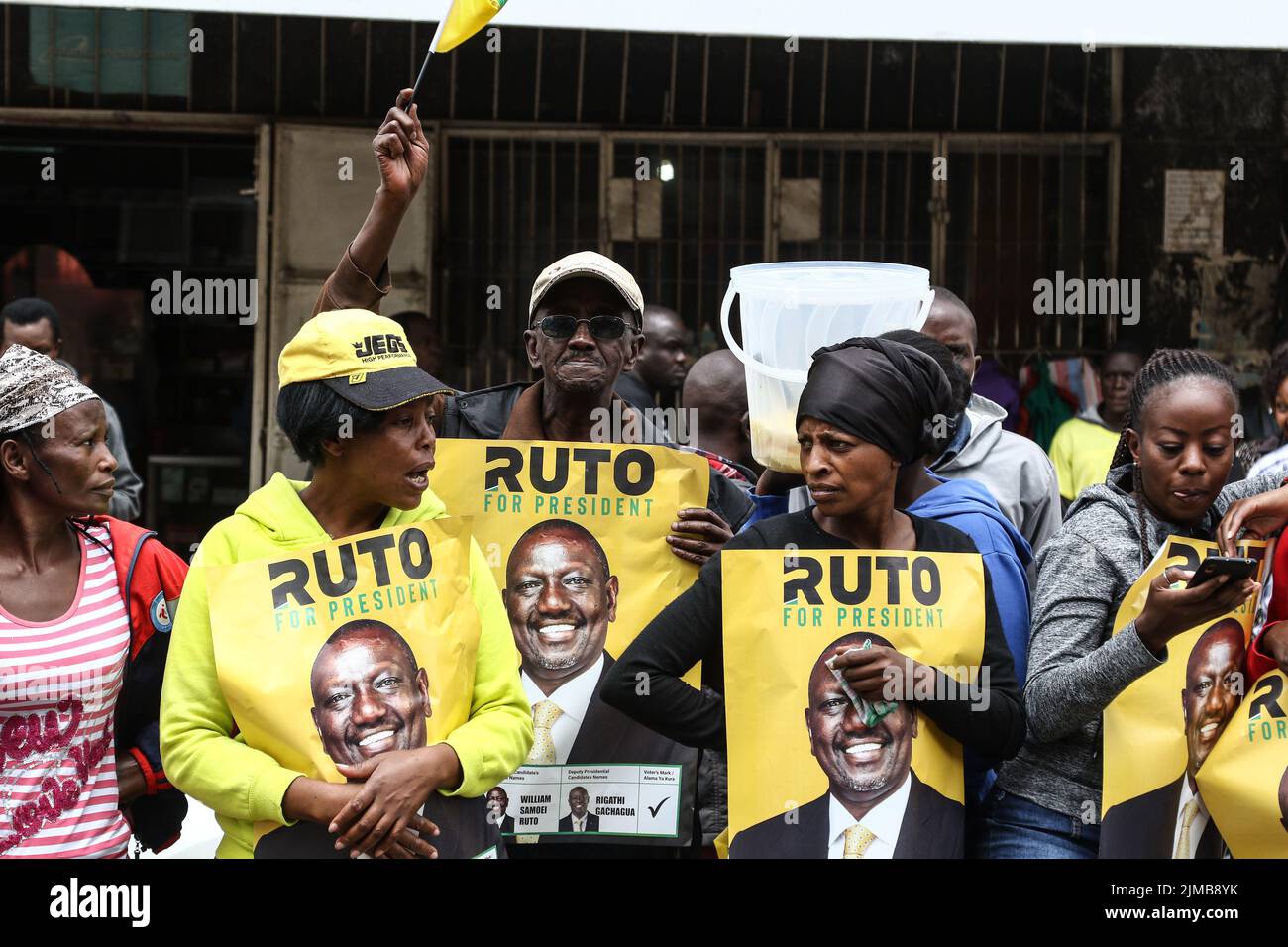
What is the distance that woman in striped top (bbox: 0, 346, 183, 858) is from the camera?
288 cm

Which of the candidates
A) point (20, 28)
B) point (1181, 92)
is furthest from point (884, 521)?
point (20, 28)

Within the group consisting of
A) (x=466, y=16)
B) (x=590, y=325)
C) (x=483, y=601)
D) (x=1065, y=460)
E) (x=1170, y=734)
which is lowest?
(x=1170, y=734)

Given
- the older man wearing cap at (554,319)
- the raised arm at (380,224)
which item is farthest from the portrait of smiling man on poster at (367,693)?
the raised arm at (380,224)

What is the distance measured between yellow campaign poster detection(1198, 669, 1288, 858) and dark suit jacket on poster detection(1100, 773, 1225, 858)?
2.7 inches

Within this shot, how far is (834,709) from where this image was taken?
288cm

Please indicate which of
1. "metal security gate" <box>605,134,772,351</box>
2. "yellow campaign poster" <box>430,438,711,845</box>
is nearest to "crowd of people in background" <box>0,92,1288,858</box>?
"yellow campaign poster" <box>430,438,711,845</box>

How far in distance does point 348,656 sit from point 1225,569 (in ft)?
5.24

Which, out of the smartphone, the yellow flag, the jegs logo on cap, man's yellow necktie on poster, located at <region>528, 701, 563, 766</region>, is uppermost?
the yellow flag

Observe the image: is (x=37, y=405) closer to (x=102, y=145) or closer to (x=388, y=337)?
(x=388, y=337)

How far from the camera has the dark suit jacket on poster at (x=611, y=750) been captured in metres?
3.35

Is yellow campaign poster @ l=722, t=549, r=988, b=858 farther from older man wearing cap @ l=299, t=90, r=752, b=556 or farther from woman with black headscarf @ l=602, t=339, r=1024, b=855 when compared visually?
older man wearing cap @ l=299, t=90, r=752, b=556

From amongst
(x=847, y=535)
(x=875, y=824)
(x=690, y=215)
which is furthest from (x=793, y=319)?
(x=690, y=215)

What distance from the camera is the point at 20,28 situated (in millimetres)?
7359

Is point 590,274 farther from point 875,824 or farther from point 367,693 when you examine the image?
point 875,824
